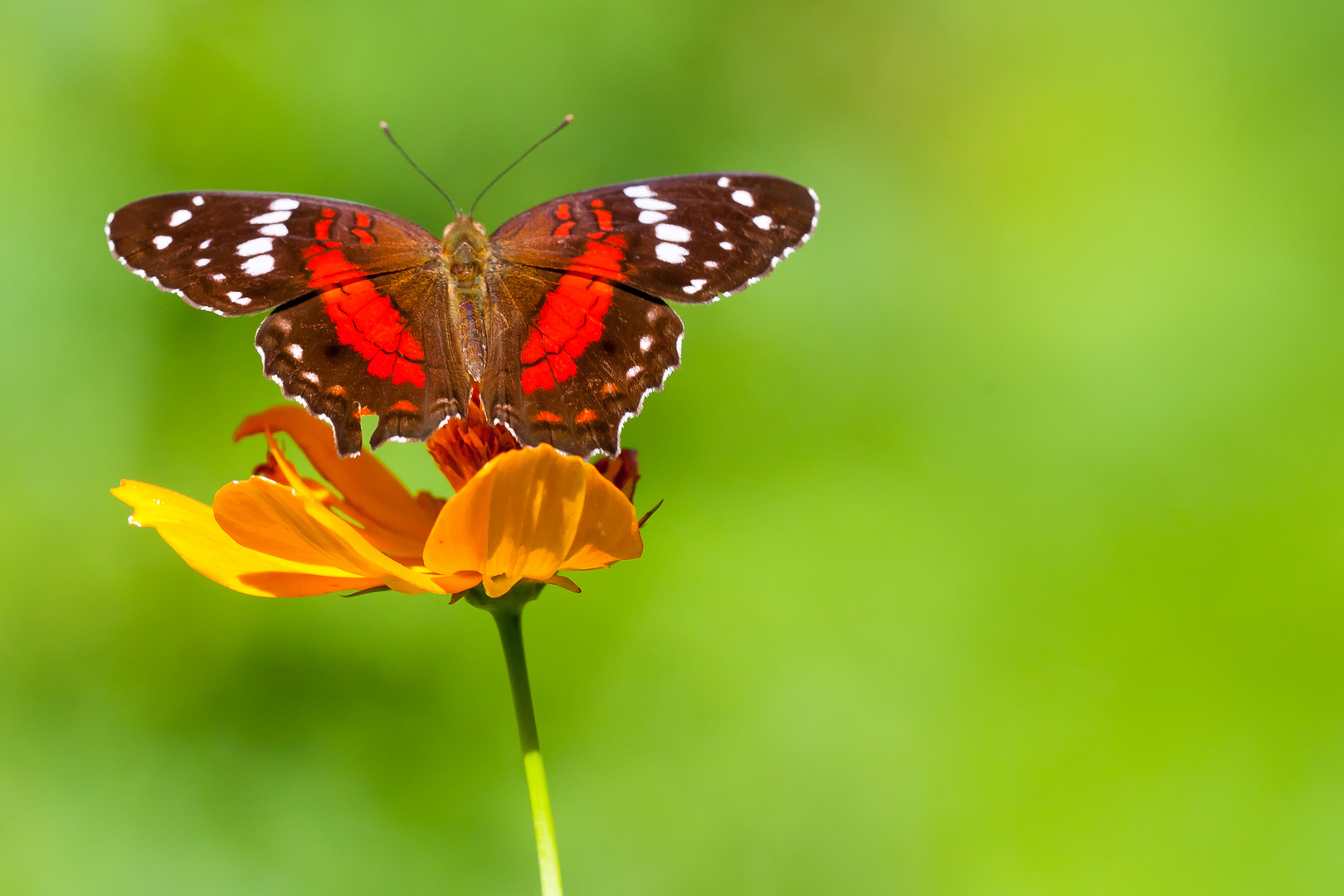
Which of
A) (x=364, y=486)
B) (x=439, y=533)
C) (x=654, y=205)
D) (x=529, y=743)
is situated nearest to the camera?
(x=529, y=743)

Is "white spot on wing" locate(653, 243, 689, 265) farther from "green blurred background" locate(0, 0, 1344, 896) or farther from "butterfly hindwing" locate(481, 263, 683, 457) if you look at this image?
"green blurred background" locate(0, 0, 1344, 896)

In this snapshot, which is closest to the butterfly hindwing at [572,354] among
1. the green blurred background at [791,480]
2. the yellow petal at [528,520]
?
the yellow petal at [528,520]

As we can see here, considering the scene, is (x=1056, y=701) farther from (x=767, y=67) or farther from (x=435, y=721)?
(x=767, y=67)

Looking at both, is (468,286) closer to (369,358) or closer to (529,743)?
(369,358)

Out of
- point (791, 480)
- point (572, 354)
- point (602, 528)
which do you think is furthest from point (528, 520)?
point (791, 480)

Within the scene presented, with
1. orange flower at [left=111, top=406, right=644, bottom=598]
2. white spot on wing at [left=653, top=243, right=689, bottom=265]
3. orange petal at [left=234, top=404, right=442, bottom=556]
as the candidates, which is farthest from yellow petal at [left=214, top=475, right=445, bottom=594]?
white spot on wing at [left=653, top=243, right=689, bottom=265]

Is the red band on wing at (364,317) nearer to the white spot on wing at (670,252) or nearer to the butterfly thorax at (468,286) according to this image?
the butterfly thorax at (468,286)

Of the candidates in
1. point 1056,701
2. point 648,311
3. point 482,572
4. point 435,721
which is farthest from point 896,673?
point 482,572
